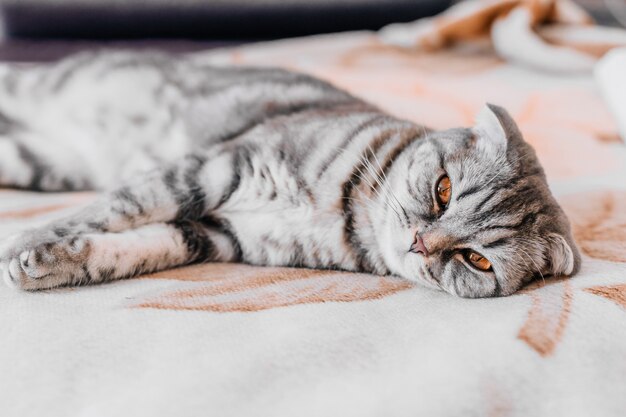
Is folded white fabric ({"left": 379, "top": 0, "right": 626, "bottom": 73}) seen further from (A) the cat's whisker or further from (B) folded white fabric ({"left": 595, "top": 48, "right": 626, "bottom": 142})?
(A) the cat's whisker

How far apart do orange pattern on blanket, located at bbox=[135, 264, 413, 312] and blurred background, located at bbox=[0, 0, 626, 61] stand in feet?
5.83

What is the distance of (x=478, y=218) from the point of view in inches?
39.4

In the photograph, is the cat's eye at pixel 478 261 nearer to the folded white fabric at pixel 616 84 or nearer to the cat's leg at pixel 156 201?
the cat's leg at pixel 156 201

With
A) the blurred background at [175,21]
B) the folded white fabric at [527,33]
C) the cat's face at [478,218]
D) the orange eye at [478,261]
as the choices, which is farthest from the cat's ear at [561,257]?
the blurred background at [175,21]

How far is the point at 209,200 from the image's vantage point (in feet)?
3.98

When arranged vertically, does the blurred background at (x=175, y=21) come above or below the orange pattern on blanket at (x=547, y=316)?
above

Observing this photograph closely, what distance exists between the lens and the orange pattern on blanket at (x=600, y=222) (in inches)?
41.7

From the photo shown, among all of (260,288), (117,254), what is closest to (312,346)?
(260,288)

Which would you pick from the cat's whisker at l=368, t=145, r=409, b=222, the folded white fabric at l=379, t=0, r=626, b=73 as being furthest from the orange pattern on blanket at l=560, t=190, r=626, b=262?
the folded white fabric at l=379, t=0, r=626, b=73

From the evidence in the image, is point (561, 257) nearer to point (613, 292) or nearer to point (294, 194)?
point (613, 292)

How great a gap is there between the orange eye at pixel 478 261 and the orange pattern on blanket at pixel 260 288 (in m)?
0.12

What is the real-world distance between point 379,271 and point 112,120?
1.03 meters

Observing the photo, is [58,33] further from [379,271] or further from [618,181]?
A: [618,181]

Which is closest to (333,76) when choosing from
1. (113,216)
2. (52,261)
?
(113,216)
